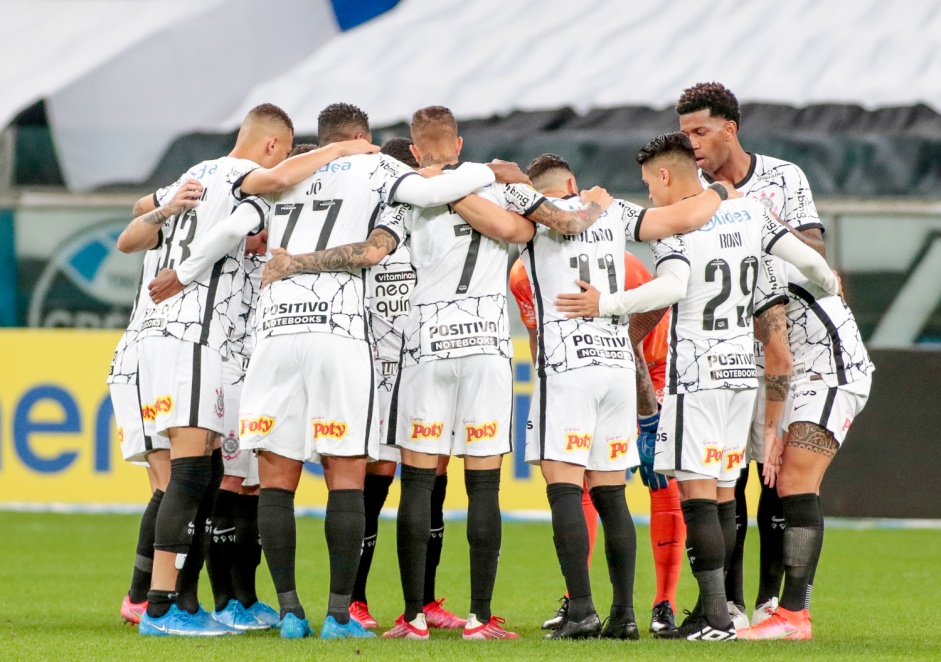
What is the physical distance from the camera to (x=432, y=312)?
568 cm

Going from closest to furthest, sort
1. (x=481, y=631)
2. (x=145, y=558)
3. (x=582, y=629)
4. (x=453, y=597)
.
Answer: (x=582, y=629), (x=481, y=631), (x=145, y=558), (x=453, y=597)

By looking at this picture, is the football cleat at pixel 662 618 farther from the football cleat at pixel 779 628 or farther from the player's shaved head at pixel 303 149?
the player's shaved head at pixel 303 149

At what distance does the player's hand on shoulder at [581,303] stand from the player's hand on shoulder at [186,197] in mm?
1617

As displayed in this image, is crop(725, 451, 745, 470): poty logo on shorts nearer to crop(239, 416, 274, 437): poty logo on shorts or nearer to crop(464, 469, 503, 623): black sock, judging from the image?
crop(464, 469, 503, 623): black sock

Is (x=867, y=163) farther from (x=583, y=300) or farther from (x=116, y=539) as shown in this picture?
(x=583, y=300)

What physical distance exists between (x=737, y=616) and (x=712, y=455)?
906 mm

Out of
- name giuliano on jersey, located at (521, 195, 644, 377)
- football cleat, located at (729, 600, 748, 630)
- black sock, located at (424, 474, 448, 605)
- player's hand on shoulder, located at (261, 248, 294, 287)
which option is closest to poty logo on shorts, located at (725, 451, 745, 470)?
name giuliano on jersey, located at (521, 195, 644, 377)

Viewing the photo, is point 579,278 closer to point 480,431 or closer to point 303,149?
point 480,431

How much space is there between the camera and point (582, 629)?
5.43 meters

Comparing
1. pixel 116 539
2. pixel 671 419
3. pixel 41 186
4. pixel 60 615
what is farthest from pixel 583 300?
pixel 41 186

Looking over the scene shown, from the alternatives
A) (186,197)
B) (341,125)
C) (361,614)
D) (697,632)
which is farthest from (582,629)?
(186,197)

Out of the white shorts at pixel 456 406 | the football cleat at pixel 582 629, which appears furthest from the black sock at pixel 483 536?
the football cleat at pixel 582 629

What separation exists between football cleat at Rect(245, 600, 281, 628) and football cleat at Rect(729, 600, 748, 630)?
2.02m

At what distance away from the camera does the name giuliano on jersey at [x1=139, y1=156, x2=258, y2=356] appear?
5.70m
